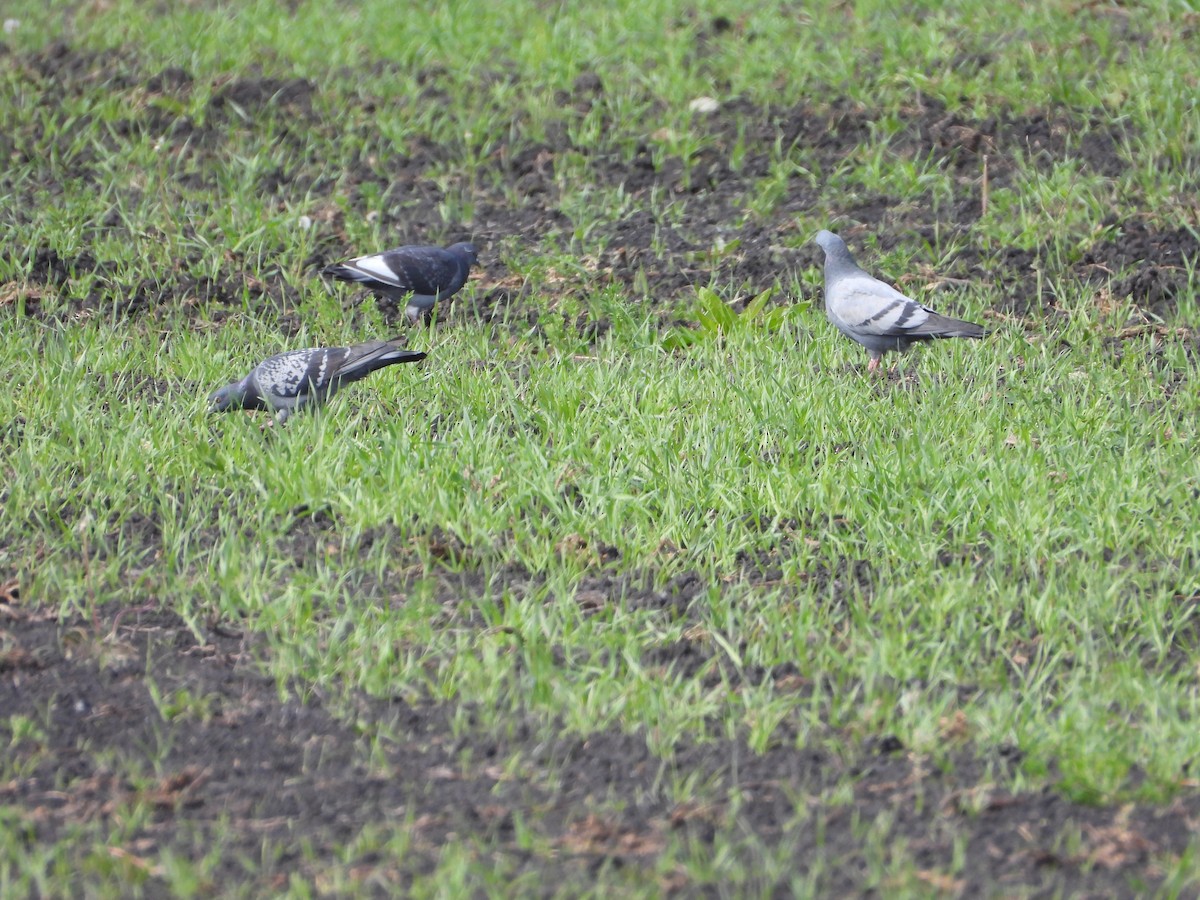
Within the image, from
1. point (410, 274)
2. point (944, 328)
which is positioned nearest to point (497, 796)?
point (944, 328)

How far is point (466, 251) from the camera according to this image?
730 cm

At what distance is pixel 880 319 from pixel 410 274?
2304 millimetres

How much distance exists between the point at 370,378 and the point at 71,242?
241cm

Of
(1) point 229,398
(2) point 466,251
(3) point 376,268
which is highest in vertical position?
(1) point 229,398

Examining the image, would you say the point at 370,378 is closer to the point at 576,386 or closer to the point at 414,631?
the point at 576,386

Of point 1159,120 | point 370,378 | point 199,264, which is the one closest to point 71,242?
point 199,264

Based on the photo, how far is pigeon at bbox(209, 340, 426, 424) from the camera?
18.7 feet

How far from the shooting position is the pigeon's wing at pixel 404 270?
22.5 ft

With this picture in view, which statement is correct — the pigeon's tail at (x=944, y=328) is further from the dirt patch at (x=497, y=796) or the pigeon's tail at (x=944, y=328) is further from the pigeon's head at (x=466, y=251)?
the dirt patch at (x=497, y=796)

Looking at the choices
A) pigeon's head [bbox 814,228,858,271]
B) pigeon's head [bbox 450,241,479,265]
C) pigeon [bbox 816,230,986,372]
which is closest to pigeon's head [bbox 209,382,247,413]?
pigeon's head [bbox 450,241,479,265]

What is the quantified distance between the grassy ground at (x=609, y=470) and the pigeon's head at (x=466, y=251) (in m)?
0.22

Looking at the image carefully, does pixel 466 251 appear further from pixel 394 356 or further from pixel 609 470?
pixel 609 470

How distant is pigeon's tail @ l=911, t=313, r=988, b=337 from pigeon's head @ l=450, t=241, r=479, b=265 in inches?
94.2

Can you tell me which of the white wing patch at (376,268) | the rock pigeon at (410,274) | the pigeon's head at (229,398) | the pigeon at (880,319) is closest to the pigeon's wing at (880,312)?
the pigeon at (880,319)
